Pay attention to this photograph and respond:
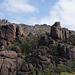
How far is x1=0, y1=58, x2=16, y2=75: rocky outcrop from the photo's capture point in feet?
132

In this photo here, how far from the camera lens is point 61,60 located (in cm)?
4562

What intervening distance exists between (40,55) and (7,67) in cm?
1169

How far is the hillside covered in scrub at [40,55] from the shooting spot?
132 feet

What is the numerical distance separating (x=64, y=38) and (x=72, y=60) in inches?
640

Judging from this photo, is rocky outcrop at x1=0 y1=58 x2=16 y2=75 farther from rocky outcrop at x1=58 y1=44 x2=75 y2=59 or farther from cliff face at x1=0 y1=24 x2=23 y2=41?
cliff face at x1=0 y1=24 x2=23 y2=41

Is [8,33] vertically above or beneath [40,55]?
above

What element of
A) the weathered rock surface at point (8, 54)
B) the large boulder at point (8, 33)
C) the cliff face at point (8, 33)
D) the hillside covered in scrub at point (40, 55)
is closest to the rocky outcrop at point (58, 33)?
the hillside covered in scrub at point (40, 55)

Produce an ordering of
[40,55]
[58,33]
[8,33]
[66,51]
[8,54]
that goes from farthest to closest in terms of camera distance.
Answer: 1. [8,33]
2. [58,33]
3. [8,54]
4. [66,51]
5. [40,55]

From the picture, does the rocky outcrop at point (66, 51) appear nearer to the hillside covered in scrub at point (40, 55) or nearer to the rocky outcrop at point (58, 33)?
the hillside covered in scrub at point (40, 55)

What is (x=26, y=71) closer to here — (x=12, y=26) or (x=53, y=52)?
(x=53, y=52)

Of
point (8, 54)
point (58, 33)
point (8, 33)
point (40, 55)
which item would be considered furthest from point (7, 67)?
point (58, 33)

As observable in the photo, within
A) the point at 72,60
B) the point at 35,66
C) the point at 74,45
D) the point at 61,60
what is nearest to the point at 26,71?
the point at 35,66

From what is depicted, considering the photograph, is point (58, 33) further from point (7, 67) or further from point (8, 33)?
point (7, 67)

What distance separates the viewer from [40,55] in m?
46.2
